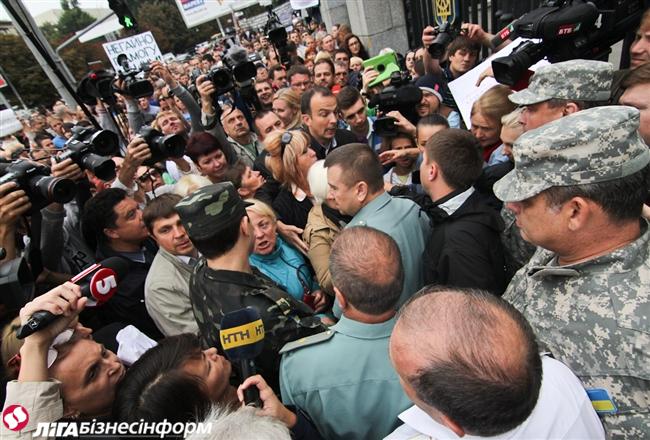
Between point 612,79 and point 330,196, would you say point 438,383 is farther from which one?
point 612,79

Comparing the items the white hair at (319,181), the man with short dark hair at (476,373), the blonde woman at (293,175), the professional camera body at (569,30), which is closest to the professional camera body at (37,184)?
the blonde woman at (293,175)

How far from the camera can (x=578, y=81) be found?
6.45 ft

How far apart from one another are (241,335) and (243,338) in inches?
0.5

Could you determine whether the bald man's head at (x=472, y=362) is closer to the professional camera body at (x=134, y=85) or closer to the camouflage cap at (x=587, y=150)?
the camouflage cap at (x=587, y=150)

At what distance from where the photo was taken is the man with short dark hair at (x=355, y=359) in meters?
1.41

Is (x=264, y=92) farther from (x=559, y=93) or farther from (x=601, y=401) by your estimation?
(x=601, y=401)

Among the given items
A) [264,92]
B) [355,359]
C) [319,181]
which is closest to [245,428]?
[355,359]

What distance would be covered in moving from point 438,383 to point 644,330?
0.69m

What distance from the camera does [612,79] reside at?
6.74ft

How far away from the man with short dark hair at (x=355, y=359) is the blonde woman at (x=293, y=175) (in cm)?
157

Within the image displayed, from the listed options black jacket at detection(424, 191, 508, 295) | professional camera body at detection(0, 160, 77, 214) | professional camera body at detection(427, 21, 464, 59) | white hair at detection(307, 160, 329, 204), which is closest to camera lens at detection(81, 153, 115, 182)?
professional camera body at detection(0, 160, 77, 214)

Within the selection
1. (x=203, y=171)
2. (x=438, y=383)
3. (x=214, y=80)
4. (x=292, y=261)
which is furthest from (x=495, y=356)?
(x=214, y=80)

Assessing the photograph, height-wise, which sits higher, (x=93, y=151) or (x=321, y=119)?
(x=93, y=151)

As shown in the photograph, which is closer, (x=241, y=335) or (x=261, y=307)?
(x=241, y=335)
